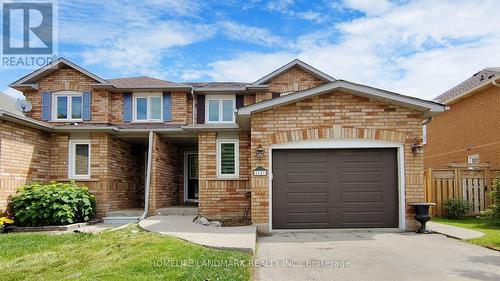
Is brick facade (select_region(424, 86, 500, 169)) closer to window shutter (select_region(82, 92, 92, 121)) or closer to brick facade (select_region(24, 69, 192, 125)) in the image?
brick facade (select_region(24, 69, 192, 125))

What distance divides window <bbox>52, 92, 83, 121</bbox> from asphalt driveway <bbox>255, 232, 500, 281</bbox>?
9.72 meters

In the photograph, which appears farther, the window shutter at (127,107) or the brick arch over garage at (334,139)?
the window shutter at (127,107)

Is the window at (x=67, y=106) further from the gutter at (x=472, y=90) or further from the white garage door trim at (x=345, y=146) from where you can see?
the gutter at (x=472, y=90)

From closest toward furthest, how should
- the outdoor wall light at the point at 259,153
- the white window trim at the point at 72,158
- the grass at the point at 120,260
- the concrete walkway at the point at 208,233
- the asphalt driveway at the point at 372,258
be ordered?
the grass at the point at 120,260, the asphalt driveway at the point at 372,258, the concrete walkway at the point at 208,233, the outdoor wall light at the point at 259,153, the white window trim at the point at 72,158

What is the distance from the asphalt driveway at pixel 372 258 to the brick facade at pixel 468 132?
381 inches

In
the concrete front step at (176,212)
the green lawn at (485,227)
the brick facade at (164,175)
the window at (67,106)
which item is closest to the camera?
the green lawn at (485,227)

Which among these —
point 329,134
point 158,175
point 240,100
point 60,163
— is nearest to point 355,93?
point 329,134

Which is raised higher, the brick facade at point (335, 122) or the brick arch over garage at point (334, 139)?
the brick facade at point (335, 122)

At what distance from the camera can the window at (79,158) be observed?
1467cm

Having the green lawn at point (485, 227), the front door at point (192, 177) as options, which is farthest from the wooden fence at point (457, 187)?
the front door at point (192, 177)

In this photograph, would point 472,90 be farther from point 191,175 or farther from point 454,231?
point 191,175

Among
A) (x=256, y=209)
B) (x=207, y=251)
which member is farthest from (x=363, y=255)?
(x=256, y=209)

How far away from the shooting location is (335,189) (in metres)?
11.2

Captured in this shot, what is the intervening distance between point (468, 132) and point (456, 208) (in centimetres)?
693
